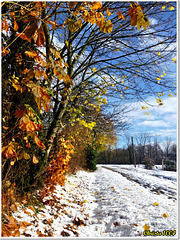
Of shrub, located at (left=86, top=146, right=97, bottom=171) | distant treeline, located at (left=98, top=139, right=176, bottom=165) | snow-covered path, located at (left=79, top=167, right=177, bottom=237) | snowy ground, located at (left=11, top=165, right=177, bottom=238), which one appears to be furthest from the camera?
distant treeline, located at (left=98, top=139, right=176, bottom=165)

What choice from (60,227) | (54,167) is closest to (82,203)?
(54,167)

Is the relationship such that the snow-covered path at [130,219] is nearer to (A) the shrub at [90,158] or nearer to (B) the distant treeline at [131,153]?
(A) the shrub at [90,158]

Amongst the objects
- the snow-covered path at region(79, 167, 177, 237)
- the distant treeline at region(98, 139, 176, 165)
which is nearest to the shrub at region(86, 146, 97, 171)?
the snow-covered path at region(79, 167, 177, 237)

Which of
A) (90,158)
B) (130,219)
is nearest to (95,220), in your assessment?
(130,219)

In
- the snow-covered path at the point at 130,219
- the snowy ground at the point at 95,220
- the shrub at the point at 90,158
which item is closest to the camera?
the snowy ground at the point at 95,220

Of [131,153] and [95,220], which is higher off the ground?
[95,220]

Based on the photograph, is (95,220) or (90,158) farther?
(90,158)

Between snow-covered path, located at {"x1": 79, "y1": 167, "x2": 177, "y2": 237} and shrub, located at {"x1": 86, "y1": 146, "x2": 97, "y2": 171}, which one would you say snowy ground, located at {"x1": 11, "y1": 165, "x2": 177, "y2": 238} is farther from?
shrub, located at {"x1": 86, "y1": 146, "x2": 97, "y2": 171}

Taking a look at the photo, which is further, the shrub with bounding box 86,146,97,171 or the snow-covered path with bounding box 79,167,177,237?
the shrub with bounding box 86,146,97,171

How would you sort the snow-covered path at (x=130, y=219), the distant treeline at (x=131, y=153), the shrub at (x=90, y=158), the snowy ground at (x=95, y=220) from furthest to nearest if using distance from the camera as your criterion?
1. the distant treeline at (x=131, y=153)
2. the shrub at (x=90, y=158)
3. the snow-covered path at (x=130, y=219)
4. the snowy ground at (x=95, y=220)

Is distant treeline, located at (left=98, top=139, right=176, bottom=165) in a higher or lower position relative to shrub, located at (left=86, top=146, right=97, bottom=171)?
lower

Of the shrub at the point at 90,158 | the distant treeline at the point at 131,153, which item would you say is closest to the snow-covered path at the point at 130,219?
the shrub at the point at 90,158

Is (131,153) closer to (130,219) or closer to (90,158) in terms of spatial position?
(90,158)

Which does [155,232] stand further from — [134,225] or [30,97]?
[30,97]
